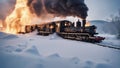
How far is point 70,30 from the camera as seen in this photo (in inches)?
582

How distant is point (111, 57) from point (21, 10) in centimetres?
1912

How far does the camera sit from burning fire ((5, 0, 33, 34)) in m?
23.5

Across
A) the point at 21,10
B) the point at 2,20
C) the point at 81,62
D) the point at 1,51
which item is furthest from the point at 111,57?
the point at 2,20

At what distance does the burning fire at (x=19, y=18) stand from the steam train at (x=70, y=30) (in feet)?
9.99

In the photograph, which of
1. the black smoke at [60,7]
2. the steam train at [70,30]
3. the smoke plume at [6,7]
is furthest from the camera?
the smoke plume at [6,7]

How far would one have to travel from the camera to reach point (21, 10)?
24.3 m

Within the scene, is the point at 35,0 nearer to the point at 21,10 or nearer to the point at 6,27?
the point at 21,10

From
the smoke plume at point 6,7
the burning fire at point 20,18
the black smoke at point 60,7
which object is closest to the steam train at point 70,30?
the black smoke at point 60,7

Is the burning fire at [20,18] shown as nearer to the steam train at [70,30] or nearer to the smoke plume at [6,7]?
the smoke plume at [6,7]

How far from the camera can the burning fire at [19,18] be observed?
23.5 metres

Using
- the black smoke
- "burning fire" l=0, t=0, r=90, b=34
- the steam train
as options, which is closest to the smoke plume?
"burning fire" l=0, t=0, r=90, b=34

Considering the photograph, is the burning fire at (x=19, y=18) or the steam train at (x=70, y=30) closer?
the steam train at (x=70, y=30)

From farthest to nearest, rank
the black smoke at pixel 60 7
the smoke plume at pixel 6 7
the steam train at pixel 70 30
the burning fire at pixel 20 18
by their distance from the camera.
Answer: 1. the smoke plume at pixel 6 7
2. the burning fire at pixel 20 18
3. the black smoke at pixel 60 7
4. the steam train at pixel 70 30

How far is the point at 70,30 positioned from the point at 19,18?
1218cm
